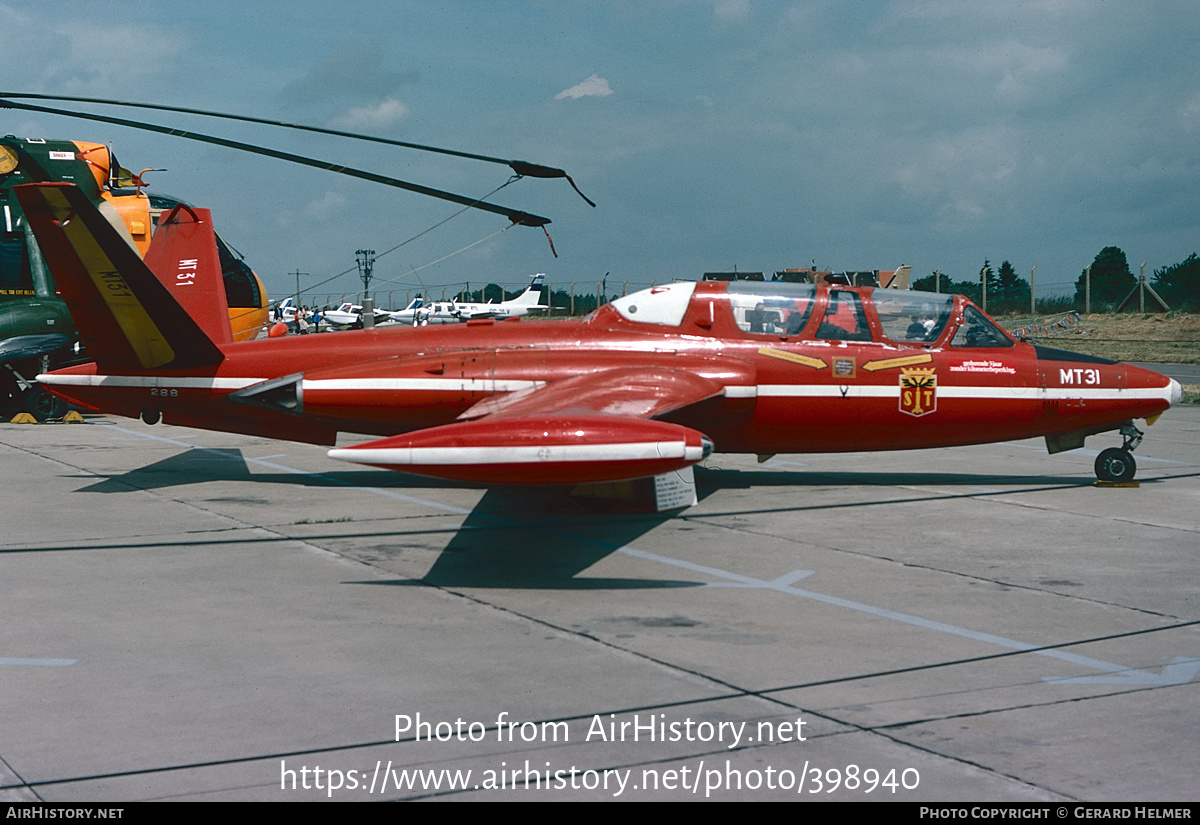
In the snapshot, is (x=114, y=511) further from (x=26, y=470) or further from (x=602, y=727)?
(x=602, y=727)

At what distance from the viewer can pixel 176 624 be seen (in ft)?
21.3

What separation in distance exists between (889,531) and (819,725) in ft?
16.3

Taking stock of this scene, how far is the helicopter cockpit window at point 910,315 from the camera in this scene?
38.0 ft

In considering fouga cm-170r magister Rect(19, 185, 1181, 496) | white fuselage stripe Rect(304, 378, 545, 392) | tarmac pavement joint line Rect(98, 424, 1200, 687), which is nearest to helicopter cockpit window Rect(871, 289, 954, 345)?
fouga cm-170r magister Rect(19, 185, 1181, 496)

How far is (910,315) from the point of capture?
11.7 meters

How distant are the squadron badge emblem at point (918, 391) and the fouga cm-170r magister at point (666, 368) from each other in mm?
15

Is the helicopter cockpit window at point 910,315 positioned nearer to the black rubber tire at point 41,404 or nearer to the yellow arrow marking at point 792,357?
the yellow arrow marking at point 792,357

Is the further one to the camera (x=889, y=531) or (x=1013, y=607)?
(x=889, y=531)

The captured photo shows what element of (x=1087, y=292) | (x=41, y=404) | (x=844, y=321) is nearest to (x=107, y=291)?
(x=844, y=321)

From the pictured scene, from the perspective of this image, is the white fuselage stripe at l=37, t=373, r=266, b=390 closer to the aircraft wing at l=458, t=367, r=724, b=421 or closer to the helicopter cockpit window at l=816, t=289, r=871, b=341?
the aircraft wing at l=458, t=367, r=724, b=421

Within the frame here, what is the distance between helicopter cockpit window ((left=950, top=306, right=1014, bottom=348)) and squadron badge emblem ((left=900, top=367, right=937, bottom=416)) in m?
0.62

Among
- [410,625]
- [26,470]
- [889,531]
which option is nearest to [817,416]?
[889,531]

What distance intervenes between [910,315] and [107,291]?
29.0 ft

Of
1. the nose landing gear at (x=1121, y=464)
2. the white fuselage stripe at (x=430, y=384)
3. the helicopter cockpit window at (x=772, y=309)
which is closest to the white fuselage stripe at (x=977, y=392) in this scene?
the nose landing gear at (x=1121, y=464)
